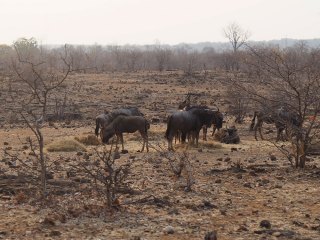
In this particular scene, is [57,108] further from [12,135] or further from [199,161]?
[199,161]

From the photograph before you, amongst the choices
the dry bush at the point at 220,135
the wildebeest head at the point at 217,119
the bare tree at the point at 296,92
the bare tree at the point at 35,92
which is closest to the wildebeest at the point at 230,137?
the dry bush at the point at 220,135

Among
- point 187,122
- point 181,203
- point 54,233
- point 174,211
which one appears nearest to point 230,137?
point 187,122

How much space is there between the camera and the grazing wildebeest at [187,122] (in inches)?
643

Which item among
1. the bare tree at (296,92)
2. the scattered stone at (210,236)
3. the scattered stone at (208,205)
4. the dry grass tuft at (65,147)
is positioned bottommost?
the dry grass tuft at (65,147)

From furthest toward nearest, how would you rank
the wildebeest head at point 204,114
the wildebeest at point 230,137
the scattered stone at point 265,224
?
the wildebeest at point 230,137 → the wildebeest head at point 204,114 → the scattered stone at point 265,224

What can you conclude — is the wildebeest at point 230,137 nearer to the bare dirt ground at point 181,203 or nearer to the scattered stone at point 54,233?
the bare dirt ground at point 181,203

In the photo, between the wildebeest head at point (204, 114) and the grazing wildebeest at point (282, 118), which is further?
the wildebeest head at point (204, 114)

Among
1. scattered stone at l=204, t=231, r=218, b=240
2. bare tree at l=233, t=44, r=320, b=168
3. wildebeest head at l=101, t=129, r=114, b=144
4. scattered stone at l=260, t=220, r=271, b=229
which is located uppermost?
bare tree at l=233, t=44, r=320, b=168

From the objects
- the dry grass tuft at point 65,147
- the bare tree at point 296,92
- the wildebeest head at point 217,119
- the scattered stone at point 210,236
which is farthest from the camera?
the wildebeest head at point 217,119

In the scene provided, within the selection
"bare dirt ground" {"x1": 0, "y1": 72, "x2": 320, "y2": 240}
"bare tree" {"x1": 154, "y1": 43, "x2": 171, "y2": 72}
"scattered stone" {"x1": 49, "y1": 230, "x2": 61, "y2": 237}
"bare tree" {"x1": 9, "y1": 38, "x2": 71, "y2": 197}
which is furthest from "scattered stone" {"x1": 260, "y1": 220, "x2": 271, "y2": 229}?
"bare tree" {"x1": 154, "y1": 43, "x2": 171, "y2": 72}

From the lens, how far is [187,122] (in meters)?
16.8

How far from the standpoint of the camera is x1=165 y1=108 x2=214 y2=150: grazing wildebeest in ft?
53.6

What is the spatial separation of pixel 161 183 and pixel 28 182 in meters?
2.66

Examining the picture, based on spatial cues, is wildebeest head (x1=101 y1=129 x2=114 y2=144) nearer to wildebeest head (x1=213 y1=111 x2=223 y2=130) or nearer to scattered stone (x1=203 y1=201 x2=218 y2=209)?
wildebeest head (x1=213 y1=111 x2=223 y2=130)
